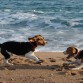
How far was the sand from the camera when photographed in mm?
5812

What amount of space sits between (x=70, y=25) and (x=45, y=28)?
1212mm

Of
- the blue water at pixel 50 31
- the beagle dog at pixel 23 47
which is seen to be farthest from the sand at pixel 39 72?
the blue water at pixel 50 31

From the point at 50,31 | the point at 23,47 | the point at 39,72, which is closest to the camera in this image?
the point at 39,72

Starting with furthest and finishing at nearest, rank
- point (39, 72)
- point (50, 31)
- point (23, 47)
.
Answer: point (50, 31) → point (23, 47) → point (39, 72)

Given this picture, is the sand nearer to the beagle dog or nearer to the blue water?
the beagle dog

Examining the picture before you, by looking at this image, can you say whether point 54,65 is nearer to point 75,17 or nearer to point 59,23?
point 59,23

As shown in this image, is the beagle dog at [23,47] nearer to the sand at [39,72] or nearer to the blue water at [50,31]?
the sand at [39,72]

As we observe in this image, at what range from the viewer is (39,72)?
6.37 meters

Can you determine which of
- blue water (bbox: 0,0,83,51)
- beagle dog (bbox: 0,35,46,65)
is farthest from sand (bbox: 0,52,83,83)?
blue water (bbox: 0,0,83,51)

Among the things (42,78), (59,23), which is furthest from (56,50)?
(59,23)

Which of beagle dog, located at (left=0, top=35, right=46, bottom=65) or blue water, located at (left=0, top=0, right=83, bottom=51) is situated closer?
beagle dog, located at (left=0, top=35, right=46, bottom=65)

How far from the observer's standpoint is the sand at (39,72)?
229 inches

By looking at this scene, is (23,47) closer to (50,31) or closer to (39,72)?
(39,72)

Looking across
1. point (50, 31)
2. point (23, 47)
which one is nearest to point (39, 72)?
point (23, 47)
